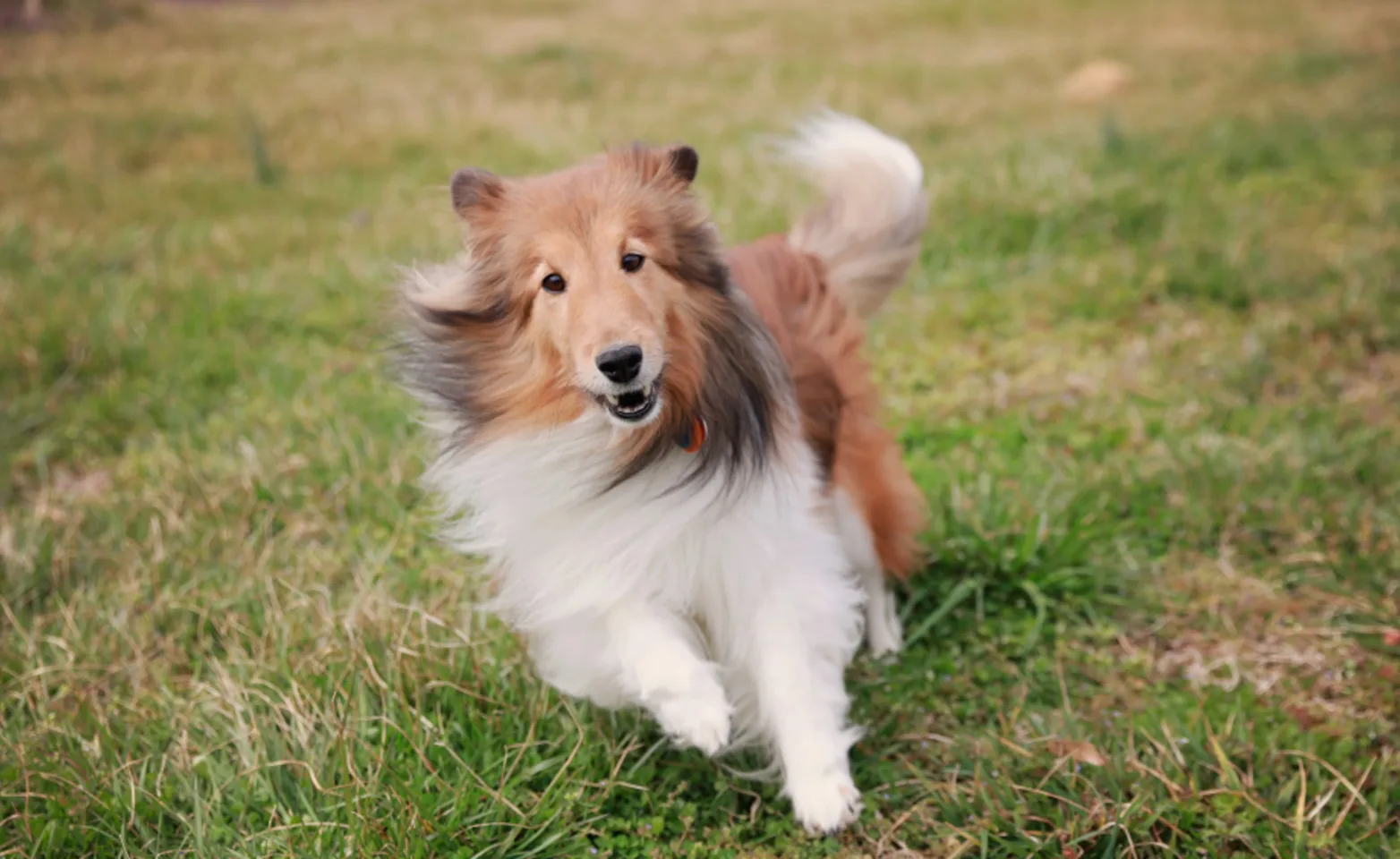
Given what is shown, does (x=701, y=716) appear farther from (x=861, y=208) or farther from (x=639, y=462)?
(x=861, y=208)

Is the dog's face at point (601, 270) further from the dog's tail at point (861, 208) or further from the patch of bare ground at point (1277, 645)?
the patch of bare ground at point (1277, 645)

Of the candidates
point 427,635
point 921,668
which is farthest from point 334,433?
point 921,668

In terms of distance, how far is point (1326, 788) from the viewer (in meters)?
2.70

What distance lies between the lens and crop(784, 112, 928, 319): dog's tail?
374cm

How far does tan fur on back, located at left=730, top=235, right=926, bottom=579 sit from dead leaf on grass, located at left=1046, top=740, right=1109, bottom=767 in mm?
828

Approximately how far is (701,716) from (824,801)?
0.41m

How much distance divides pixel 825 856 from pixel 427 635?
4.20 feet

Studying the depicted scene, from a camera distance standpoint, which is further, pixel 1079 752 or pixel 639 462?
pixel 1079 752

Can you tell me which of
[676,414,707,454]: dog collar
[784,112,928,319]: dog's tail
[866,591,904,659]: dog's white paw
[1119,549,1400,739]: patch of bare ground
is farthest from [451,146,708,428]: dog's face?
[1119,549,1400,739]: patch of bare ground

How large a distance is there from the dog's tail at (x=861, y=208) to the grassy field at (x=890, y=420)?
33.2 inches

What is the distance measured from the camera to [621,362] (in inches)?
91.4

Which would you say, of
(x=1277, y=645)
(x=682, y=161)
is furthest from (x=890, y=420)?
(x=682, y=161)

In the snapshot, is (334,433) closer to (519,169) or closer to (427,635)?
(427,635)

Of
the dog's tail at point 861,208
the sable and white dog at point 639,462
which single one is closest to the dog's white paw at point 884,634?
the sable and white dog at point 639,462
